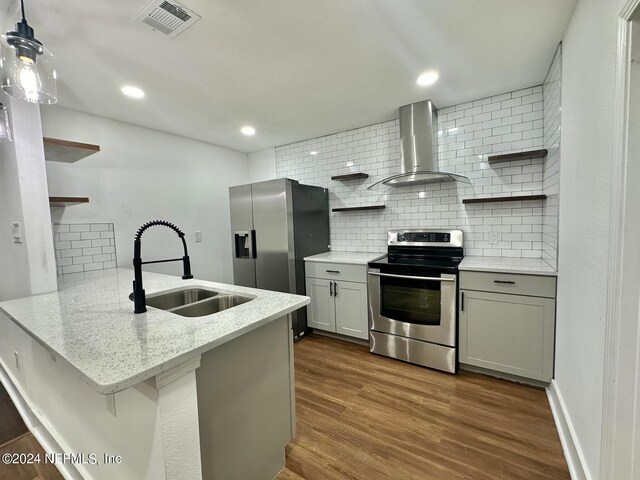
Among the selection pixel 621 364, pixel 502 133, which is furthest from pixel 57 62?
pixel 502 133

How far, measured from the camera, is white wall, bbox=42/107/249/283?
8.51 ft

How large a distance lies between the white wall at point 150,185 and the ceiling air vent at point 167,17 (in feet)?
5.75

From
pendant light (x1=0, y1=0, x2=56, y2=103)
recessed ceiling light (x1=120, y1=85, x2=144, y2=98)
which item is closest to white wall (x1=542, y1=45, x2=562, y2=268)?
pendant light (x1=0, y1=0, x2=56, y2=103)

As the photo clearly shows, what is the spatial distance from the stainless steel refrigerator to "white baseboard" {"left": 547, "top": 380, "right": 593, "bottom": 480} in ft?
7.21

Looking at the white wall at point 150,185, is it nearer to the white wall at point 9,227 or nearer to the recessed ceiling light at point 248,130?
the white wall at point 9,227

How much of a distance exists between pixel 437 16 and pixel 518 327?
2139 mm

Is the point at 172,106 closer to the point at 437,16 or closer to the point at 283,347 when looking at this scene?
the point at 437,16

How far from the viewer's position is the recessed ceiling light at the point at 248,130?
3211 mm

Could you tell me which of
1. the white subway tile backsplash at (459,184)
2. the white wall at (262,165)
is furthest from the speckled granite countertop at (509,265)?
the white wall at (262,165)

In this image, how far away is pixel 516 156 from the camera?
2324 millimetres

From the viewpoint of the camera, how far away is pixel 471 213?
2.73 meters

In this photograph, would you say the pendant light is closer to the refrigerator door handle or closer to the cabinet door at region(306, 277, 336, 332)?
the refrigerator door handle

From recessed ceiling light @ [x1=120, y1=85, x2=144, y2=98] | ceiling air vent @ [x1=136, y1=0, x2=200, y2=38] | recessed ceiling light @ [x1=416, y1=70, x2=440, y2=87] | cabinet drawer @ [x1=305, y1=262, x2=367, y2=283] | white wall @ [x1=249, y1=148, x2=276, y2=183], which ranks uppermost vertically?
recessed ceiling light @ [x1=120, y1=85, x2=144, y2=98]

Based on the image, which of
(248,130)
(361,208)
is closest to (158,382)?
(361,208)
